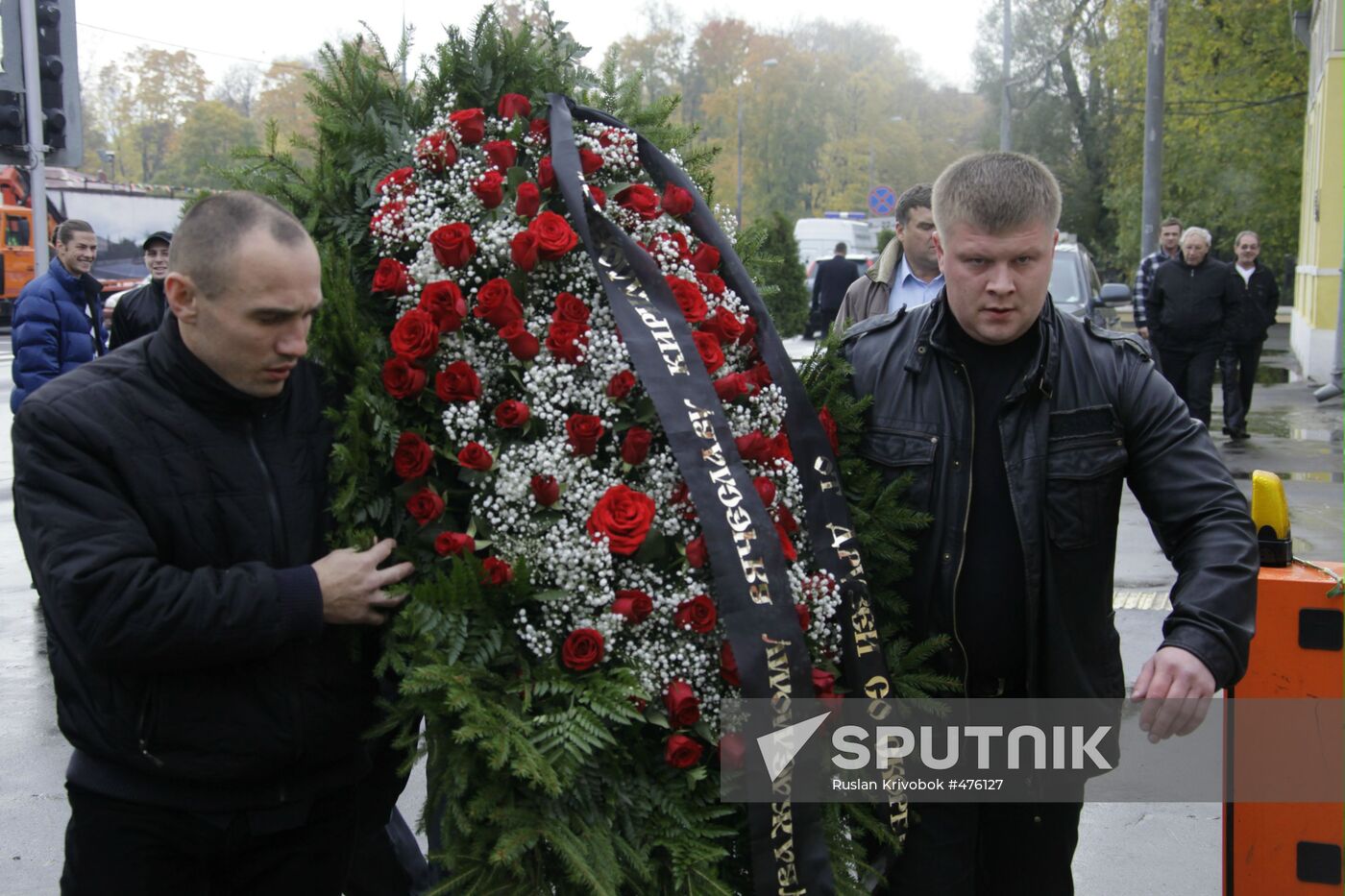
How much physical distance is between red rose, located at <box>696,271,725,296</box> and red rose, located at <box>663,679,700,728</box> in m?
0.92

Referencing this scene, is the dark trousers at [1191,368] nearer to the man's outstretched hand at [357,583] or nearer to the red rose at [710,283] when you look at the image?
the red rose at [710,283]

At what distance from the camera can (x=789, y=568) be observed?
9.08ft

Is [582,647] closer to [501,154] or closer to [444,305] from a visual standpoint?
[444,305]

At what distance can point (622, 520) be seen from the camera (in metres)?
2.58

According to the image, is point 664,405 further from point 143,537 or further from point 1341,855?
point 1341,855

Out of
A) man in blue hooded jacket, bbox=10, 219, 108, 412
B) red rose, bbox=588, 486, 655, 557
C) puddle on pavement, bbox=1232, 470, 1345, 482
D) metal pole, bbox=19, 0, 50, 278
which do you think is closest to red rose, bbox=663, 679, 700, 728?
red rose, bbox=588, 486, 655, 557

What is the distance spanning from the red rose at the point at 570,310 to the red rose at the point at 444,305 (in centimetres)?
20

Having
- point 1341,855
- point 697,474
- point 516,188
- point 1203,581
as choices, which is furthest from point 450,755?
point 1341,855

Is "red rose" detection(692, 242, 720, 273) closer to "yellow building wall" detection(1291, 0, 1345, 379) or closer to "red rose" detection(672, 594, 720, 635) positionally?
"red rose" detection(672, 594, 720, 635)

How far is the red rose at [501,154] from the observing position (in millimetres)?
2908

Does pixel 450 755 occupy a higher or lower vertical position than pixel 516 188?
lower

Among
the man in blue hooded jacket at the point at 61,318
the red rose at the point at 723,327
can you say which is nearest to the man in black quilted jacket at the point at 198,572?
the red rose at the point at 723,327

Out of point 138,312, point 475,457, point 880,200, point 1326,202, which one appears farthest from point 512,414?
point 880,200

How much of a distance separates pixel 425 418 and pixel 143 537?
2.00ft
